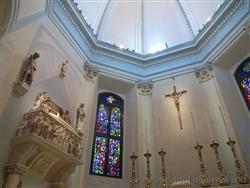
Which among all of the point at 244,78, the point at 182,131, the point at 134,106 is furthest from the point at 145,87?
the point at 244,78

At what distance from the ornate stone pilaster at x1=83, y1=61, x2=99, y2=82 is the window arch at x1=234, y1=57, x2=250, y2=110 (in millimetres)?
5677

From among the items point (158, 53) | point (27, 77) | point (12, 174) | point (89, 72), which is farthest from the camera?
point (158, 53)

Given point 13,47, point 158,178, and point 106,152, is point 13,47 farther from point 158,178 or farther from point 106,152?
point 158,178

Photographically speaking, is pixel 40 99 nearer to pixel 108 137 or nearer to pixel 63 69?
pixel 63 69

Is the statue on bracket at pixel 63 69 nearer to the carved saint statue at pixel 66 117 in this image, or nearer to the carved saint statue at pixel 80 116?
the carved saint statue at pixel 80 116

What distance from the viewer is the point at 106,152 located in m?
8.91

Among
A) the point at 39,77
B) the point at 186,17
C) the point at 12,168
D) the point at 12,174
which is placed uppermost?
the point at 186,17

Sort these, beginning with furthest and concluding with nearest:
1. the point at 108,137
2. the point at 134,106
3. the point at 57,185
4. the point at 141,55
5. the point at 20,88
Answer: the point at 141,55 → the point at 134,106 → the point at 108,137 → the point at 57,185 → the point at 20,88

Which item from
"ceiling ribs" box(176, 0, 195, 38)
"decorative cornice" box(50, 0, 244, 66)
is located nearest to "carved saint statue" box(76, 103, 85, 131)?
"decorative cornice" box(50, 0, 244, 66)

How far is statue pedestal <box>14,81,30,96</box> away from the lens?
5.74 meters

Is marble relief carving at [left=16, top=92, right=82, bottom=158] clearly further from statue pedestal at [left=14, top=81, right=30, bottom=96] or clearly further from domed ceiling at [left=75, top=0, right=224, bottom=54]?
domed ceiling at [left=75, top=0, right=224, bottom=54]

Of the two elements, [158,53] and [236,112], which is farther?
[158,53]

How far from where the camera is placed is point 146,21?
1330cm

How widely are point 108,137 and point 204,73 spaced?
15.3 feet
